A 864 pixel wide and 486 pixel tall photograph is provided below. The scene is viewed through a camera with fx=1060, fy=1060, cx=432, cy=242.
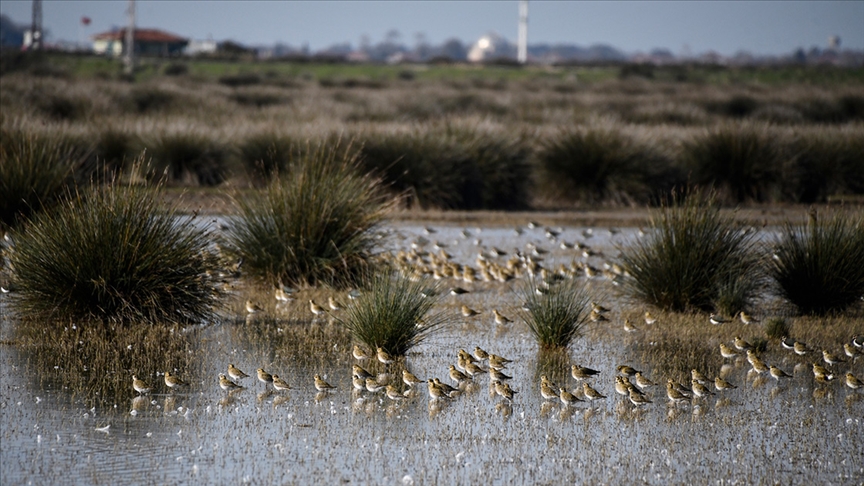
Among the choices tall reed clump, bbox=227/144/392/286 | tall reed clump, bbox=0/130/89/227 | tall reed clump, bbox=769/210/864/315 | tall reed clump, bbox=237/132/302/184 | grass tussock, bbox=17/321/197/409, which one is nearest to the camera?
grass tussock, bbox=17/321/197/409

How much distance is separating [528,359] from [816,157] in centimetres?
2230

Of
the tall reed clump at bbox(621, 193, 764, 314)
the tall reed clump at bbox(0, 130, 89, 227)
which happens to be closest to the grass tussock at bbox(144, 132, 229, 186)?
the tall reed clump at bbox(0, 130, 89, 227)

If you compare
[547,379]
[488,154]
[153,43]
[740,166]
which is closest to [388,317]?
[547,379]

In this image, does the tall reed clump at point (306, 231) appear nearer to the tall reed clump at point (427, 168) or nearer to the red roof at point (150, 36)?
the tall reed clump at point (427, 168)

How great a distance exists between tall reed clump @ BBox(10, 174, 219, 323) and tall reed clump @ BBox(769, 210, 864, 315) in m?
8.62

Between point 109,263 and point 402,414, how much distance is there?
15.7 feet

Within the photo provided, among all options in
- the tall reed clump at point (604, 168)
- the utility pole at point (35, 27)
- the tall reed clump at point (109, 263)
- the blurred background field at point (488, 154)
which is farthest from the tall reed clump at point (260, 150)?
the utility pole at point (35, 27)

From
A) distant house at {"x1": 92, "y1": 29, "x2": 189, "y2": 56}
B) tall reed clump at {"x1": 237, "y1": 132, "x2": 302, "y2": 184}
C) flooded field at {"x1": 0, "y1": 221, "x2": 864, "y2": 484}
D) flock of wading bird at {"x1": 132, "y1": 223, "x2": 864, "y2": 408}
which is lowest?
flooded field at {"x1": 0, "y1": 221, "x2": 864, "y2": 484}

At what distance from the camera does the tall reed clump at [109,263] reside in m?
13.1

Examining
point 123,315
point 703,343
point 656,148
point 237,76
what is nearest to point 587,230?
point 656,148

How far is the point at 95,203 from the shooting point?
1328cm

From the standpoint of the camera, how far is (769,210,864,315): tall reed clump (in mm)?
15516

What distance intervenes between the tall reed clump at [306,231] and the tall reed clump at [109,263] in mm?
2618

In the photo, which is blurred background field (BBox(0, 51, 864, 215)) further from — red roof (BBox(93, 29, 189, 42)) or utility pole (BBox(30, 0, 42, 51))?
red roof (BBox(93, 29, 189, 42))
